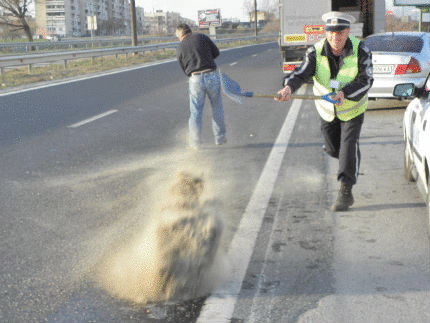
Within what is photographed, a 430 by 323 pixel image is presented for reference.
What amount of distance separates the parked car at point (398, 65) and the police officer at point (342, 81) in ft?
19.8

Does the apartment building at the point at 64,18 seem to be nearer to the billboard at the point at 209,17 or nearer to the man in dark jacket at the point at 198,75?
the billboard at the point at 209,17

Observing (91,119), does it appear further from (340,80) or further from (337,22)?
(337,22)

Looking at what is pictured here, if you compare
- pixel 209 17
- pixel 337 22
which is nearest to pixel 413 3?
pixel 337 22

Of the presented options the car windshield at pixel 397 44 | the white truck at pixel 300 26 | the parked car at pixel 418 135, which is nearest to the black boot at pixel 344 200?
the parked car at pixel 418 135

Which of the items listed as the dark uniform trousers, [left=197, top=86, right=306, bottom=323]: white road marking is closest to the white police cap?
the dark uniform trousers

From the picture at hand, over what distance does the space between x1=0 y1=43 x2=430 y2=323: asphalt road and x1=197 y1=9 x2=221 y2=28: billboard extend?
8702cm

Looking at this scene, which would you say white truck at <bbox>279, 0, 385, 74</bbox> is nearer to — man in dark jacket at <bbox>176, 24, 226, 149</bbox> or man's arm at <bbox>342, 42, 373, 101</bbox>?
man in dark jacket at <bbox>176, 24, 226, 149</bbox>

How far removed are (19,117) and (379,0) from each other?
581 inches

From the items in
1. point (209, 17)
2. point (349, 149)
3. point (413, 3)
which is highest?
point (209, 17)

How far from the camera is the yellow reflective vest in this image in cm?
532

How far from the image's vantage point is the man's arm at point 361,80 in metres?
5.29

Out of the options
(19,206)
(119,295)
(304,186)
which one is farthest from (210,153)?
(119,295)

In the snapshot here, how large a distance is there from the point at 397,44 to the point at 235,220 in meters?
7.97

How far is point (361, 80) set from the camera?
532cm
